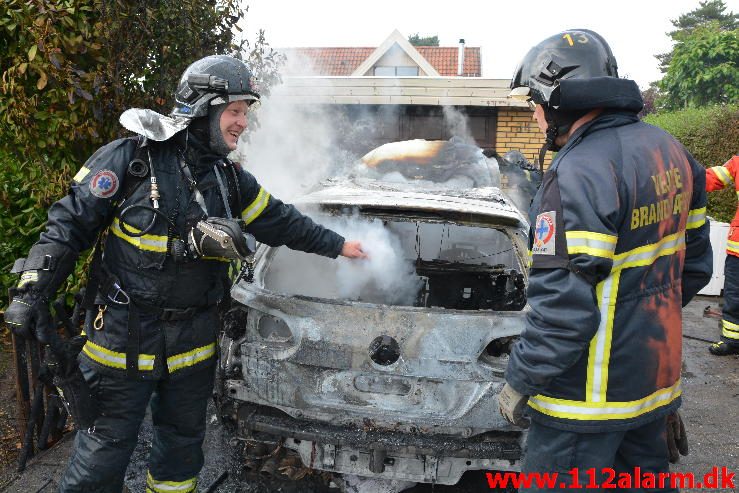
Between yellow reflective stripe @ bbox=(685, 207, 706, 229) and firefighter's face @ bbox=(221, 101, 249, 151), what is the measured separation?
1.99 meters

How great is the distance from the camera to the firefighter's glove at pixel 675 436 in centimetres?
266

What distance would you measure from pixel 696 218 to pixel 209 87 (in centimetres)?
214

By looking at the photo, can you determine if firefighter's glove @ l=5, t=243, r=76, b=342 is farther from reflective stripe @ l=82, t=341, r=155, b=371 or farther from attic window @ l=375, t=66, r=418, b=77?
attic window @ l=375, t=66, r=418, b=77

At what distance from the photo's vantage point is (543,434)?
2.10m

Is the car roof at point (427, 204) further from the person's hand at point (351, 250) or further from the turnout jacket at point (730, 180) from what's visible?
the turnout jacket at point (730, 180)

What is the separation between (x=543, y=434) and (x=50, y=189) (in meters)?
3.08

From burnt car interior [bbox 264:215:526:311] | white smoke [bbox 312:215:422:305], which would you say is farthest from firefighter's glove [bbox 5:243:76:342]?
white smoke [bbox 312:215:422:305]

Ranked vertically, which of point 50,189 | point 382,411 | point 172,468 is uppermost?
point 50,189

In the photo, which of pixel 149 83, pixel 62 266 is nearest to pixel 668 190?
pixel 62 266

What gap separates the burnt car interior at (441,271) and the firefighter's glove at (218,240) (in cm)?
99

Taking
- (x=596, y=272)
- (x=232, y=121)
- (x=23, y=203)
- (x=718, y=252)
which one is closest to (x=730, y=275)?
(x=718, y=252)

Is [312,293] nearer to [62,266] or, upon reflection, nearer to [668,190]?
[62,266]

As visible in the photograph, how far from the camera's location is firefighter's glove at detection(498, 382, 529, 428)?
2104 mm

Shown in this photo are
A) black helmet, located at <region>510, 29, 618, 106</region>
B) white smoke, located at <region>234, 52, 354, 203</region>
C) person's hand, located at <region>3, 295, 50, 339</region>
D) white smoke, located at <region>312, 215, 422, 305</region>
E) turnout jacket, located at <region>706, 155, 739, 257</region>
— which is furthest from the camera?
white smoke, located at <region>234, 52, 354, 203</region>
